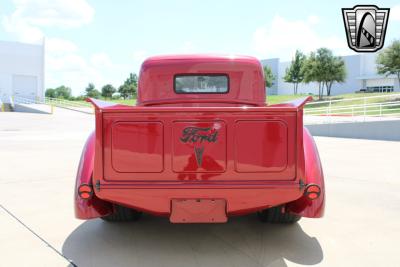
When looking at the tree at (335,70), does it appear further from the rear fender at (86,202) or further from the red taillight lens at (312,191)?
the rear fender at (86,202)

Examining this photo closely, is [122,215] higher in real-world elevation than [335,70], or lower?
lower

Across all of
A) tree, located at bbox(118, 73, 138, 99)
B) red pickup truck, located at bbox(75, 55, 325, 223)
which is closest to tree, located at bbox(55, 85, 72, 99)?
tree, located at bbox(118, 73, 138, 99)

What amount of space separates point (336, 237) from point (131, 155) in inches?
92.6

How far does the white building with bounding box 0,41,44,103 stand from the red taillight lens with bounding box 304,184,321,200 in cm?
4380

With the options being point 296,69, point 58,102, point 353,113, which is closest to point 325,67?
point 296,69

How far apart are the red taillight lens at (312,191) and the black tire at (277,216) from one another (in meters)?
0.82

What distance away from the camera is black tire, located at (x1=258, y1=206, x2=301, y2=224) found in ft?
14.3

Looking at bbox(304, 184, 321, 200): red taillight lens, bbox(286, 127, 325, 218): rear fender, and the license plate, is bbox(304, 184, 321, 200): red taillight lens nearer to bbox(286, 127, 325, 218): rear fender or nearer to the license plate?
bbox(286, 127, 325, 218): rear fender

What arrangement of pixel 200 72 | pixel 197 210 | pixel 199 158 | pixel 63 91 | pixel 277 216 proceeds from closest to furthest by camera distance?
pixel 199 158, pixel 197 210, pixel 277 216, pixel 200 72, pixel 63 91

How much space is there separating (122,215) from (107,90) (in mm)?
84729

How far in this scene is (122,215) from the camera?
450cm

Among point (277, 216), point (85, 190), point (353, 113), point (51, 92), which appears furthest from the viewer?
point (51, 92)

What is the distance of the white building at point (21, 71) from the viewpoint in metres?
43.1

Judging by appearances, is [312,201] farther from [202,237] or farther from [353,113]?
[353,113]
